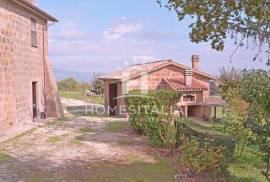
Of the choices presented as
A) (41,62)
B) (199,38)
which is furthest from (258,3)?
(41,62)

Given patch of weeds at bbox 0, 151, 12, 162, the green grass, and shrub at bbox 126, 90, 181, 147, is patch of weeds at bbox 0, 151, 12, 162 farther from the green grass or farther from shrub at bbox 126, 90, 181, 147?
shrub at bbox 126, 90, 181, 147

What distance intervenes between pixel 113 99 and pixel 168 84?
4.63 metres

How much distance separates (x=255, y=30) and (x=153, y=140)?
509cm

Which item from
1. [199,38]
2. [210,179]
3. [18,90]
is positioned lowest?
[210,179]

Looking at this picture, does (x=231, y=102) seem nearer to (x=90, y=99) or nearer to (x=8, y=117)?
(x=8, y=117)

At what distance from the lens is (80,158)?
33.7 feet

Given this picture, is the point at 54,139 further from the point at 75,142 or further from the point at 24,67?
the point at 24,67

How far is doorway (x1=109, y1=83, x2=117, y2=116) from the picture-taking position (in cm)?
2586

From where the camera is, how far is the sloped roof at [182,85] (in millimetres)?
24031

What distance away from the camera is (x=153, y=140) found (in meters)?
12.1

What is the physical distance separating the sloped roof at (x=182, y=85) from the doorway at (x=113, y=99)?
3952mm

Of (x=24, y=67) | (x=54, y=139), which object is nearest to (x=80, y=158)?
(x=54, y=139)

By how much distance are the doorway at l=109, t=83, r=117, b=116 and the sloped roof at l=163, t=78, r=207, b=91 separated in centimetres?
395

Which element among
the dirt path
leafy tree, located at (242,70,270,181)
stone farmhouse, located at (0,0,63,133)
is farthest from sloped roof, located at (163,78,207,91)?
leafy tree, located at (242,70,270,181)
